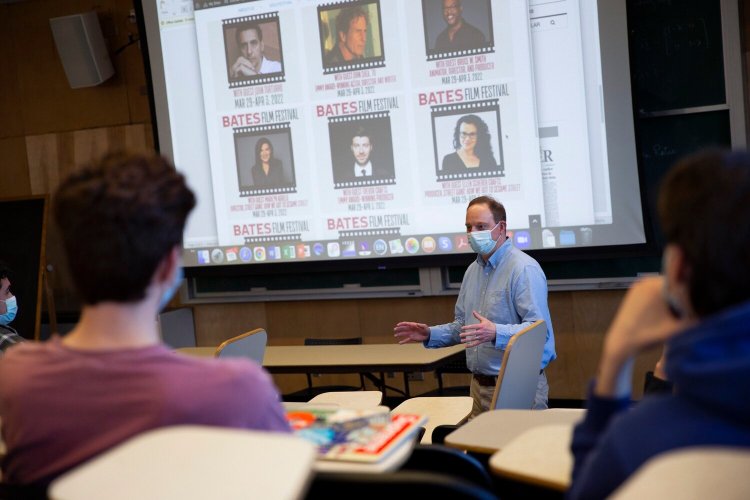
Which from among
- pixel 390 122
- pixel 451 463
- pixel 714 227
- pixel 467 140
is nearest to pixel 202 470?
pixel 714 227

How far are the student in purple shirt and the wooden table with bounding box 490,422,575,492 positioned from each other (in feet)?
1.55

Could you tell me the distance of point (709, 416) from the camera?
119cm

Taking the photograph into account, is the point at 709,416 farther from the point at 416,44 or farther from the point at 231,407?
the point at 416,44

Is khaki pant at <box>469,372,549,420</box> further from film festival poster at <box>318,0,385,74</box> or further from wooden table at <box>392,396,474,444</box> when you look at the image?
film festival poster at <box>318,0,385,74</box>

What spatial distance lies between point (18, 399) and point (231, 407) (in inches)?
16.3

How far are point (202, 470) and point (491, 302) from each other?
9.61 feet

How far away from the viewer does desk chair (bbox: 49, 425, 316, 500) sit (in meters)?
1.01

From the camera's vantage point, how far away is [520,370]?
306 centimetres

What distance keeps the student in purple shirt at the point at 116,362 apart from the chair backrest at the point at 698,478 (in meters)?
0.66

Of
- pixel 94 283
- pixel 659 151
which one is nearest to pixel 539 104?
pixel 659 151

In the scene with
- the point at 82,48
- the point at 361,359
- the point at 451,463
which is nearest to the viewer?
the point at 451,463

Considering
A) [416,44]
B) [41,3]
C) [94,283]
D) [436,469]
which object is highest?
[41,3]

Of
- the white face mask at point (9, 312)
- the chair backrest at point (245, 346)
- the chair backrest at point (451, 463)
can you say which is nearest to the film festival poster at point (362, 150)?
the chair backrest at point (245, 346)

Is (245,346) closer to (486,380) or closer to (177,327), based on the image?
(486,380)
